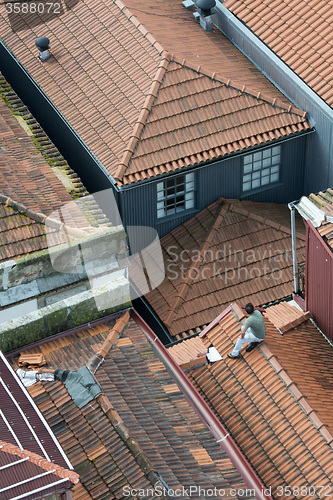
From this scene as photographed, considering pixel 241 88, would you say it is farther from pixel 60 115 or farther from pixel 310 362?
pixel 310 362

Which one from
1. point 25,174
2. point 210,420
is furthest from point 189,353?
point 25,174

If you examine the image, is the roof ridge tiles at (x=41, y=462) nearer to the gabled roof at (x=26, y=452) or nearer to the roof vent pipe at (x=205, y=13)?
the gabled roof at (x=26, y=452)

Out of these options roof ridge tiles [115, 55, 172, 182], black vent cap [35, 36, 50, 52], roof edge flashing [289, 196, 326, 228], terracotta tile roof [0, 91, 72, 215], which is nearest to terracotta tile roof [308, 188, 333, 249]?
roof edge flashing [289, 196, 326, 228]

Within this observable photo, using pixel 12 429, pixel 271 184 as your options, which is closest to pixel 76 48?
pixel 271 184

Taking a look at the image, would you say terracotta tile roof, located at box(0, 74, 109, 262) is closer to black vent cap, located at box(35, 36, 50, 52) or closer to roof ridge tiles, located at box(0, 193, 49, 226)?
roof ridge tiles, located at box(0, 193, 49, 226)

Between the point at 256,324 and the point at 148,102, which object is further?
→ the point at 148,102

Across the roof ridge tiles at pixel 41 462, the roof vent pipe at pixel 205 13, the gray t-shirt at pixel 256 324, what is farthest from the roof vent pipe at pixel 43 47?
the roof ridge tiles at pixel 41 462
